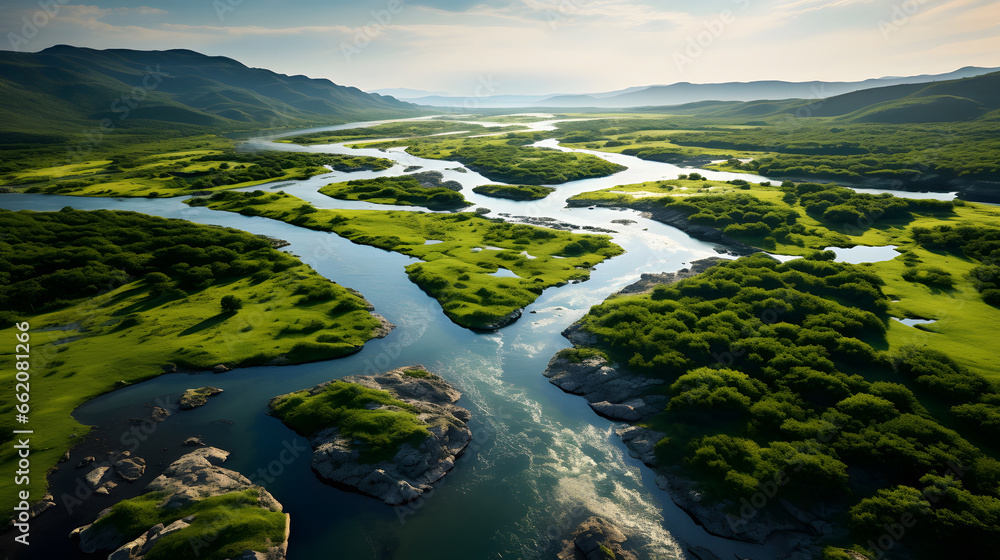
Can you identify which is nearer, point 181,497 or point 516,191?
point 181,497

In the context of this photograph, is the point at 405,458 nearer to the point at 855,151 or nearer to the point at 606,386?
the point at 606,386

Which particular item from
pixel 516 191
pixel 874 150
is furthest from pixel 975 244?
pixel 874 150

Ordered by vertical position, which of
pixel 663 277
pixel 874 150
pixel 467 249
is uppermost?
pixel 874 150

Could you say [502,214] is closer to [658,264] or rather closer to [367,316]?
[658,264]

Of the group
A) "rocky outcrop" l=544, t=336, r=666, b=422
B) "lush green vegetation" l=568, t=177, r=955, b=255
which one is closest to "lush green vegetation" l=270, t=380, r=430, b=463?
"rocky outcrop" l=544, t=336, r=666, b=422

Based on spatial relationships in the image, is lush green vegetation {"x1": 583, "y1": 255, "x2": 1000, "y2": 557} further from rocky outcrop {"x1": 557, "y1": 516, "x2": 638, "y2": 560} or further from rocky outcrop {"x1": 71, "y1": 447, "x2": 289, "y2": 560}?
rocky outcrop {"x1": 71, "y1": 447, "x2": 289, "y2": 560}

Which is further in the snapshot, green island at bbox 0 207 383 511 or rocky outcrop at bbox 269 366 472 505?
green island at bbox 0 207 383 511
